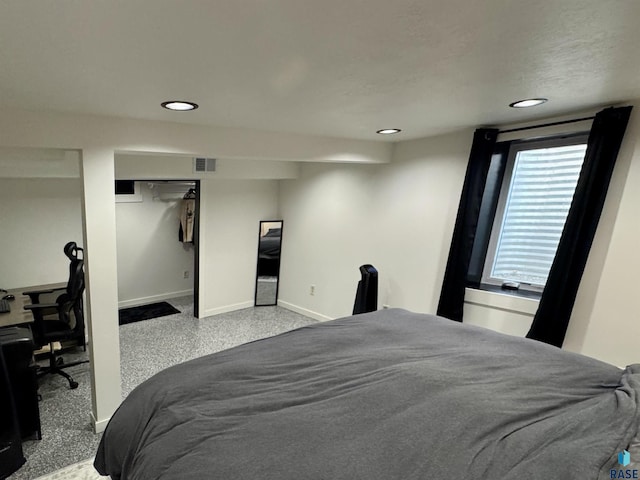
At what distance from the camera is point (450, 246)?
3037 millimetres

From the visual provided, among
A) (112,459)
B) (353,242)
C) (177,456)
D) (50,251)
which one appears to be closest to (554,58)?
(177,456)

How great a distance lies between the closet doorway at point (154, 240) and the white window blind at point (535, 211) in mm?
3688

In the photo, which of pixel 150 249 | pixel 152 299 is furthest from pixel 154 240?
pixel 152 299

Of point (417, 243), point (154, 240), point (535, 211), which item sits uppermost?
point (535, 211)

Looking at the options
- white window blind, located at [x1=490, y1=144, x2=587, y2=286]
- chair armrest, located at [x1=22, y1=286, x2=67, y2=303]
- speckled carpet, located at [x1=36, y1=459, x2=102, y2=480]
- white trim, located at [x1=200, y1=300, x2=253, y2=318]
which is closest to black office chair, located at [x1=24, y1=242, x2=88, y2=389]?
chair armrest, located at [x1=22, y1=286, x2=67, y2=303]

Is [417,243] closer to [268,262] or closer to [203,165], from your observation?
[268,262]

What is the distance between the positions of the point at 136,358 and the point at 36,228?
5.97 ft

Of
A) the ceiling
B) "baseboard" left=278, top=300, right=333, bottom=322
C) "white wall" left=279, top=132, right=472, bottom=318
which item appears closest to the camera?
the ceiling

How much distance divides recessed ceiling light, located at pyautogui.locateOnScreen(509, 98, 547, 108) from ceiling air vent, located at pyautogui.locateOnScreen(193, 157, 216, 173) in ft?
10.8

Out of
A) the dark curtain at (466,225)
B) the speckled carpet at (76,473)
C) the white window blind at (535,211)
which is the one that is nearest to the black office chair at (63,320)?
the speckled carpet at (76,473)

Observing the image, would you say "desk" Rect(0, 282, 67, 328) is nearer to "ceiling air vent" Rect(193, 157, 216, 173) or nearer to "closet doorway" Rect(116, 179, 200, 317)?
"closet doorway" Rect(116, 179, 200, 317)

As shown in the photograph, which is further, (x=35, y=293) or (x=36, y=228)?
(x=36, y=228)

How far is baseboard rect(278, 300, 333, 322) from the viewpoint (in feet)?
15.1

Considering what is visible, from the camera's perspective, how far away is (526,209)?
9.21ft
